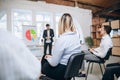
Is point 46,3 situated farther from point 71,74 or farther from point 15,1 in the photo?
point 71,74

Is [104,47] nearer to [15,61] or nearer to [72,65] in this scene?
[72,65]

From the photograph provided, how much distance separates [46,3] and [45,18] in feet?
2.25

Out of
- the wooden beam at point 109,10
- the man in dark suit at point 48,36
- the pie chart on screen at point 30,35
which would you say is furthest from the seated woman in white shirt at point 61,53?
the wooden beam at point 109,10

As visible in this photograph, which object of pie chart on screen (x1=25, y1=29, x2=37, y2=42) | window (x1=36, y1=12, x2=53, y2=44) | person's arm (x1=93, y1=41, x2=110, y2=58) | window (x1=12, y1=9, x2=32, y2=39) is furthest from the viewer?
window (x1=36, y1=12, x2=53, y2=44)

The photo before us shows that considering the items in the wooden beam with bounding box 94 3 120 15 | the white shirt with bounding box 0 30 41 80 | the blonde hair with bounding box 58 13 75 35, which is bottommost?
the white shirt with bounding box 0 30 41 80

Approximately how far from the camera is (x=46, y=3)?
8.02 meters

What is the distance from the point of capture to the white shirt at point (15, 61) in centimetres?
69

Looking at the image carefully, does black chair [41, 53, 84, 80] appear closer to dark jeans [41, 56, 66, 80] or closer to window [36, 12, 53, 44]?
dark jeans [41, 56, 66, 80]

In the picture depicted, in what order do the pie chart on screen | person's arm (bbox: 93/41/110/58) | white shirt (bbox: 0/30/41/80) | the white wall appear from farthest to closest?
1. the white wall
2. the pie chart on screen
3. person's arm (bbox: 93/41/110/58)
4. white shirt (bbox: 0/30/41/80)

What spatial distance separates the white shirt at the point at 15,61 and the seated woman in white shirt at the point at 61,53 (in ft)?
3.80

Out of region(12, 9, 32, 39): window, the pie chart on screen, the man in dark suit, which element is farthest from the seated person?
region(12, 9, 32, 39): window

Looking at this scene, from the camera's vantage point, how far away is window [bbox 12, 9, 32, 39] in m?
7.10

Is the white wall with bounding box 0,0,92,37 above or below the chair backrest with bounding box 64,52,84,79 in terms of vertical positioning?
above

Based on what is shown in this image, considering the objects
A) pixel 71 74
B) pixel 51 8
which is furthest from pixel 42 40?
pixel 71 74
